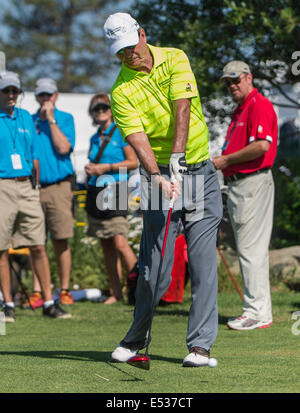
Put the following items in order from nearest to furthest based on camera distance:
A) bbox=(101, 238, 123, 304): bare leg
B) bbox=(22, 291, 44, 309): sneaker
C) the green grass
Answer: the green grass → bbox=(22, 291, 44, 309): sneaker → bbox=(101, 238, 123, 304): bare leg

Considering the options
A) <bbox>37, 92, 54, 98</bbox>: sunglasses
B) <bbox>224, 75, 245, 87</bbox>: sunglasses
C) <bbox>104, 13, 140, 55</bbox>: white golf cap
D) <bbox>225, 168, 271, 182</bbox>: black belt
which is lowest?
<bbox>225, 168, 271, 182</bbox>: black belt

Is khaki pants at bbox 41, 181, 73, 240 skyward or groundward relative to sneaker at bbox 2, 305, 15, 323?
skyward

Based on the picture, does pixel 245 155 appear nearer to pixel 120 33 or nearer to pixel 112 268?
pixel 120 33

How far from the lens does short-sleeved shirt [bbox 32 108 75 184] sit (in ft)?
30.3

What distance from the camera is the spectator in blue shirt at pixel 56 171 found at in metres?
9.24

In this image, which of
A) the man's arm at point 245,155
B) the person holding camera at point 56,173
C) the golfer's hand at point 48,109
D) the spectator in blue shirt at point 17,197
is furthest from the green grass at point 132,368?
the golfer's hand at point 48,109

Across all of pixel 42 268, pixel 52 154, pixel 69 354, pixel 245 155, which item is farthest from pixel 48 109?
pixel 69 354

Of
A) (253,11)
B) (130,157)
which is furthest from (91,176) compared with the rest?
(253,11)

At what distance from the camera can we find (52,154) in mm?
9258

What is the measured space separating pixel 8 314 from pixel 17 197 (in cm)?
114

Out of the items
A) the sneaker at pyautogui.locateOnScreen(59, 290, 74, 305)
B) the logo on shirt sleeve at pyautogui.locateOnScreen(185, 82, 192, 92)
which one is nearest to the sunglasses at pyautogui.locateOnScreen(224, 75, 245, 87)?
the logo on shirt sleeve at pyautogui.locateOnScreen(185, 82, 192, 92)

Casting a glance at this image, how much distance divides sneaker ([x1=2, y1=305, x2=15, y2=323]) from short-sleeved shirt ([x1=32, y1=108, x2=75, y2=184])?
167 cm

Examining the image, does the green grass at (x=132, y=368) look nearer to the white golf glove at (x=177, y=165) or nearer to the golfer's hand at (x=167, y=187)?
the golfer's hand at (x=167, y=187)

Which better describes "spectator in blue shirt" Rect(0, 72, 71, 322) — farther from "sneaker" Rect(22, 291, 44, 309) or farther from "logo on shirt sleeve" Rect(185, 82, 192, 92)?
"logo on shirt sleeve" Rect(185, 82, 192, 92)
